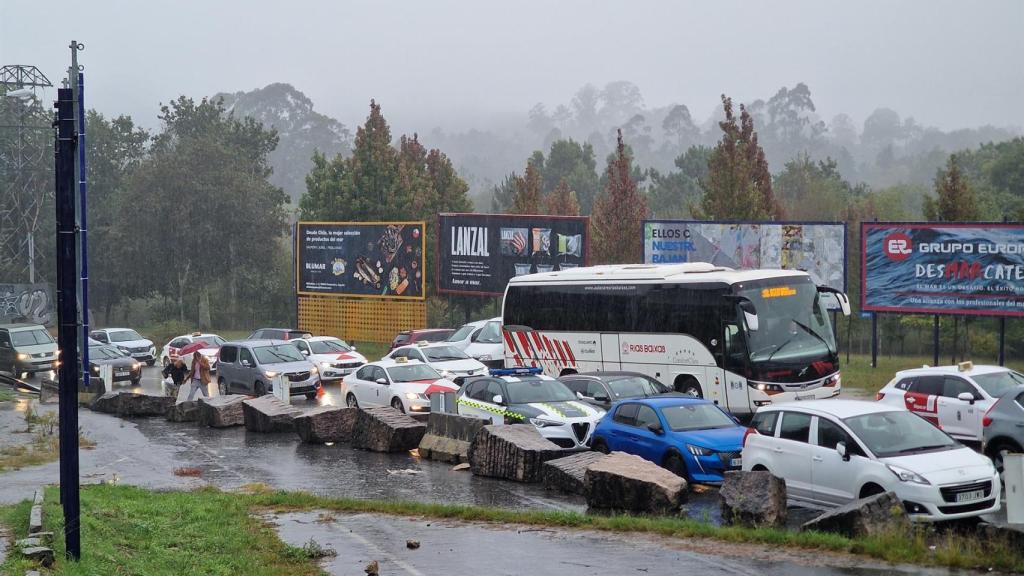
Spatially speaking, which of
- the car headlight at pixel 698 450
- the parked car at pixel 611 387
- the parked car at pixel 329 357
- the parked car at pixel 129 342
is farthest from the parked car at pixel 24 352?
the car headlight at pixel 698 450

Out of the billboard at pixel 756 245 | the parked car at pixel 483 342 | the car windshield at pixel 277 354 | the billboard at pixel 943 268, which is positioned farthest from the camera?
the billboard at pixel 756 245

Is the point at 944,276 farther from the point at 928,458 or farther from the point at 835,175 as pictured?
the point at 835,175

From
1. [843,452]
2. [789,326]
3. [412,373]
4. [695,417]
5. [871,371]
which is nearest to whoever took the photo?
[843,452]

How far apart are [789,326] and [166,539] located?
597 inches

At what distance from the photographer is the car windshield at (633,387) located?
76.7ft

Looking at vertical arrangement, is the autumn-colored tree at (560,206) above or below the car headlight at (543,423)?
above

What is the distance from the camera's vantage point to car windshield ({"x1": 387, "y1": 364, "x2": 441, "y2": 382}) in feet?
89.8

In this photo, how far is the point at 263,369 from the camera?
32219mm

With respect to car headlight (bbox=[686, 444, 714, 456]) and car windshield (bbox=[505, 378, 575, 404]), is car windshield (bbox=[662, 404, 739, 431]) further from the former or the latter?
car windshield (bbox=[505, 378, 575, 404])

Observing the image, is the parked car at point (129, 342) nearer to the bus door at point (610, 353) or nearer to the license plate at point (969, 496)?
the bus door at point (610, 353)

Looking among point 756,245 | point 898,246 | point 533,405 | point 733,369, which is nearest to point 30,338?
point 756,245

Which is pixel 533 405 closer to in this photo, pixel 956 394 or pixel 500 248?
pixel 956 394

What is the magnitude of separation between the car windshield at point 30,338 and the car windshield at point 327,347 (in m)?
11.4

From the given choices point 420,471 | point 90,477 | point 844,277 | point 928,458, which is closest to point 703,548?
point 928,458
